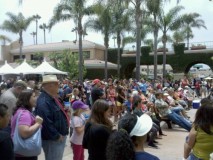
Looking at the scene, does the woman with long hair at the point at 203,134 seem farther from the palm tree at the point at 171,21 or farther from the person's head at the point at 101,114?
the palm tree at the point at 171,21

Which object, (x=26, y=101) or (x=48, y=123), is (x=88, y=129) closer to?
(x=48, y=123)

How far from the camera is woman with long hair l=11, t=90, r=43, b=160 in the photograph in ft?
13.4

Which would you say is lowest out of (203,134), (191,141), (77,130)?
(77,130)

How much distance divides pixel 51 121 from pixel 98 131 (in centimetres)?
95

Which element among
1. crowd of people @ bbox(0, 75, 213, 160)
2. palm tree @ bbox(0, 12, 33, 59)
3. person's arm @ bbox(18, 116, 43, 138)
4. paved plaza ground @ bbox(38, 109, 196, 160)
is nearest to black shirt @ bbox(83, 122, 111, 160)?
crowd of people @ bbox(0, 75, 213, 160)

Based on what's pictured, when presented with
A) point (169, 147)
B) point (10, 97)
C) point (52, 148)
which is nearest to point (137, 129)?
point (52, 148)

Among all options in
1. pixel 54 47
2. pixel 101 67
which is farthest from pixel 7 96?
pixel 54 47

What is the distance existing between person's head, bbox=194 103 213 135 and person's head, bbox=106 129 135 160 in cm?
150

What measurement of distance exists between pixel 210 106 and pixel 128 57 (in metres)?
43.9

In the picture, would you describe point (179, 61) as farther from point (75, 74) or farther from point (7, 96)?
point (7, 96)

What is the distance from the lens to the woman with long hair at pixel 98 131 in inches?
154

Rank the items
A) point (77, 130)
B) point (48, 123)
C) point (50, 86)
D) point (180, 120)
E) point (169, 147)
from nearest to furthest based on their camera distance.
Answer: point (48, 123), point (50, 86), point (77, 130), point (169, 147), point (180, 120)

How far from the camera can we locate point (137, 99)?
849 cm

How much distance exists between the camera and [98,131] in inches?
154
